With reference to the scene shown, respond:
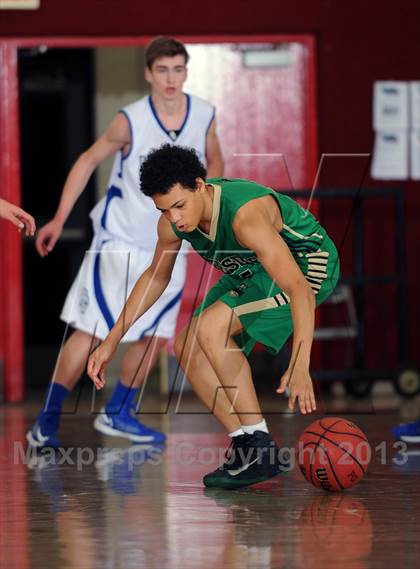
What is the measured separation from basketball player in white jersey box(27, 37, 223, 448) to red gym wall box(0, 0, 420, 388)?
97.0 inches

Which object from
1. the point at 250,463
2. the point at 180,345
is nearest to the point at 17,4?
the point at 180,345

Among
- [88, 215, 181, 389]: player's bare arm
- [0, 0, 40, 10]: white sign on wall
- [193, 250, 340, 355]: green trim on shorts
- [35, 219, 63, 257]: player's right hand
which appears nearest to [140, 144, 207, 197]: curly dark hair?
[88, 215, 181, 389]: player's bare arm

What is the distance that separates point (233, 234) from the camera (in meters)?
4.13

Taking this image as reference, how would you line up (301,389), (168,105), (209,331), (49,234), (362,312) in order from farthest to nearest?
1. (362,312)
2. (168,105)
3. (49,234)
4. (209,331)
5. (301,389)

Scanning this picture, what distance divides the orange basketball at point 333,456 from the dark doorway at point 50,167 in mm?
5157

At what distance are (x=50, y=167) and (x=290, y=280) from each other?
5.93m

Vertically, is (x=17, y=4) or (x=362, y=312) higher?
(x=17, y=4)

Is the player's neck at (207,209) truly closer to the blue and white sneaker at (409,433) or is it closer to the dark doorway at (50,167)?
the blue and white sneaker at (409,433)

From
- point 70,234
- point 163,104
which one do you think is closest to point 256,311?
point 163,104

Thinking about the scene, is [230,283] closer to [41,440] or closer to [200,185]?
[200,185]

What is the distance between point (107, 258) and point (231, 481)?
5.08ft

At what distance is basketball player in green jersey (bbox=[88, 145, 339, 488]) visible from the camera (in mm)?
4012

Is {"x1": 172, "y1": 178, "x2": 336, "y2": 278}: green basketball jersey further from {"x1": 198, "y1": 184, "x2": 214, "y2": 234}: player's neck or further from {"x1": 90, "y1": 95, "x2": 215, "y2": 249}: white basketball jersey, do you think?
{"x1": 90, "y1": 95, "x2": 215, "y2": 249}: white basketball jersey

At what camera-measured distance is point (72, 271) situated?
376 inches
